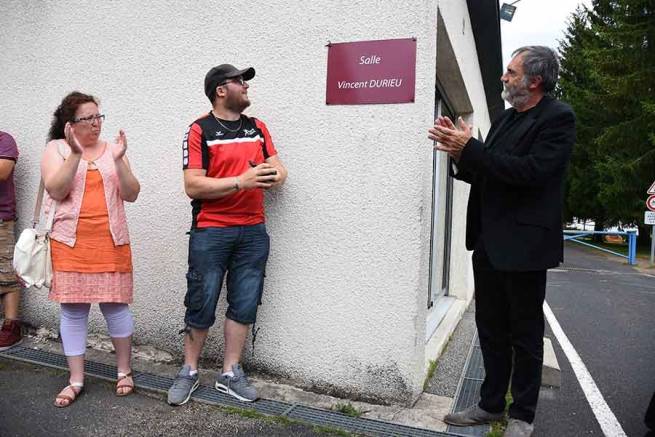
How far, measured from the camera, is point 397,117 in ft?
10.3

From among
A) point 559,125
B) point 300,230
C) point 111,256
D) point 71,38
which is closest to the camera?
point 559,125

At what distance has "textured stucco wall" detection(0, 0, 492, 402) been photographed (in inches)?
125

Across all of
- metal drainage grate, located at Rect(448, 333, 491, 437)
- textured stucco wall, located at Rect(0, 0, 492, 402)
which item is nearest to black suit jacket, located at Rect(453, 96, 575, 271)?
textured stucco wall, located at Rect(0, 0, 492, 402)

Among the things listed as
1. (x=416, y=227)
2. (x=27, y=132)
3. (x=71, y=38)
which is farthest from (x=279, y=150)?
(x=27, y=132)

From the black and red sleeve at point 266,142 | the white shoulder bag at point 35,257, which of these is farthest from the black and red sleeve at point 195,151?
the white shoulder bag at point 35,257

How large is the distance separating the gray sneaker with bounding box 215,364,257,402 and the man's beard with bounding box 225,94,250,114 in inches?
64.7

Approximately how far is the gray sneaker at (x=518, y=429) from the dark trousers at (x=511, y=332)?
0.08 feet

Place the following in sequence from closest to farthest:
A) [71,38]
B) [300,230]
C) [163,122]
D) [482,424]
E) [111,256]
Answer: [482,424], [111,256], [300,230], [163,122], [71,38]

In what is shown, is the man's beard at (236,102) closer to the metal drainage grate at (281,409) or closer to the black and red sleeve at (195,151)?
the black and red sleeve at (195,151)

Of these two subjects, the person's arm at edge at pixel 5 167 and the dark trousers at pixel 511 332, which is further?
the person's arm at edge at pixel 5 167

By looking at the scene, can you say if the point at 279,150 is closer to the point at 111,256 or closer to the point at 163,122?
A: the point at 163,122

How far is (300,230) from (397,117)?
985 mm

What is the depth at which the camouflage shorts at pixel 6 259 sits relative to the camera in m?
4.06

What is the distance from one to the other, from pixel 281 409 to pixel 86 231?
1614mm
